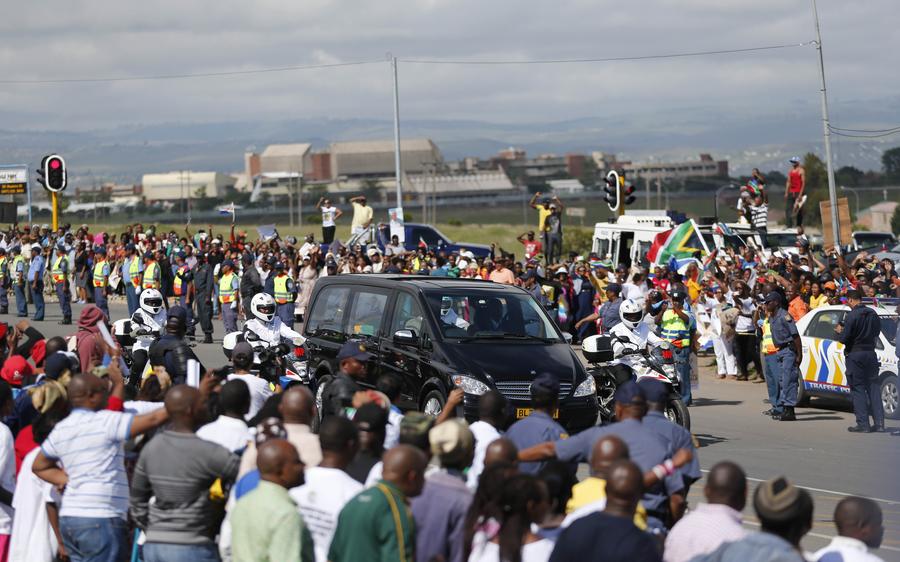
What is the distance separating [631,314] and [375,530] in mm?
9134

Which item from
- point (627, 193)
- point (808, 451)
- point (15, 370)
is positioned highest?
point (627, 193)

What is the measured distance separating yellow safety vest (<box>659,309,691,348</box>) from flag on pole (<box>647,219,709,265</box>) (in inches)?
480

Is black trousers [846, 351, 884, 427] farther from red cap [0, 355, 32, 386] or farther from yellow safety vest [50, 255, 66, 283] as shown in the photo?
yellow safety vest [50, 255, 66, 283]

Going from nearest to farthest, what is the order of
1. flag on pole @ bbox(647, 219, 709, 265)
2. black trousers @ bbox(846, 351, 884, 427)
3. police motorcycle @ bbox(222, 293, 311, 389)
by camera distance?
police motorcycle @ bbox(222, 293, 311, 389), black trousers @ bbox(846, 351, 884, 427), flag on pole @ bbox(647, 219, 709, 265)

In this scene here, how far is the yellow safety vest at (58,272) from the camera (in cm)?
3017

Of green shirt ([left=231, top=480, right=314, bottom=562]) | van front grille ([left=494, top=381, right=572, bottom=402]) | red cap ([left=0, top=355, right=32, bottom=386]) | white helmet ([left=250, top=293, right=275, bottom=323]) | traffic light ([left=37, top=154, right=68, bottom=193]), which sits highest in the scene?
traffic light ([left=37, top=154, right=68, bottom=193])

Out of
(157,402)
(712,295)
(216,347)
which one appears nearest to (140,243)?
(216,347)

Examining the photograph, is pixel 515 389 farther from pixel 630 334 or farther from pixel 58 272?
pixel 58 272

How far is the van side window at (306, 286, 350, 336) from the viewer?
15945 millimetres

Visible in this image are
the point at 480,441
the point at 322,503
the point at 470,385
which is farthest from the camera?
the point at 470,385

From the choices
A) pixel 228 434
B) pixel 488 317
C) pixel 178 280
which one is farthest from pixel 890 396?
pixel 178 280

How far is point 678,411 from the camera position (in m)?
14.1

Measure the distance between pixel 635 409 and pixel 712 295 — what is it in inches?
585

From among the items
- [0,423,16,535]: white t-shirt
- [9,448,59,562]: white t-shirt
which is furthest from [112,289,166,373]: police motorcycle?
[9,448,59,562]: white t-shirt
